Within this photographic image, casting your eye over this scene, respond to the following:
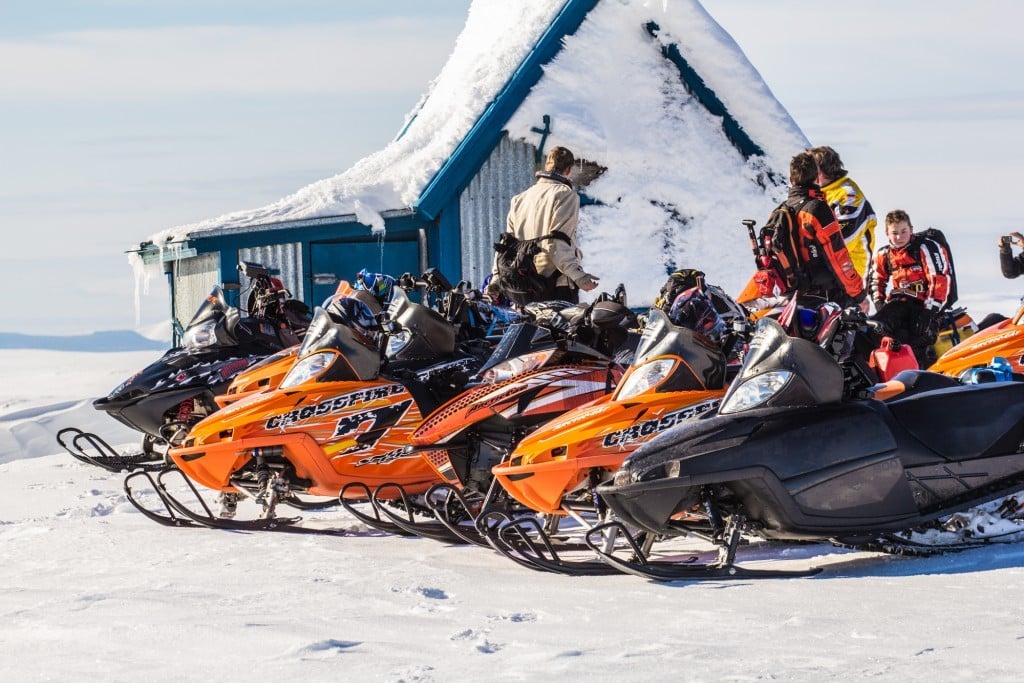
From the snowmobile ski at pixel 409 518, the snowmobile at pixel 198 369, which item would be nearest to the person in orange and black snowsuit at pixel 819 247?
the snowmobile ski at pixel 409 518

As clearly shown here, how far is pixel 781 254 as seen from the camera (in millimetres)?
8148

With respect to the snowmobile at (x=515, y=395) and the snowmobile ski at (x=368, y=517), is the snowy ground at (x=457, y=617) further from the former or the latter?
the snowmobile at (x=515, y=395)

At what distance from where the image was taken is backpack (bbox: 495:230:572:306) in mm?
8750

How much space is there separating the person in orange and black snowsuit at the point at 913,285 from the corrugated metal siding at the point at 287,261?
25.5ft

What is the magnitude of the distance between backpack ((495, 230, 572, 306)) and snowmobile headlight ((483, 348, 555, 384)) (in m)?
1.91

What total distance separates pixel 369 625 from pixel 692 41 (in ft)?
41.0

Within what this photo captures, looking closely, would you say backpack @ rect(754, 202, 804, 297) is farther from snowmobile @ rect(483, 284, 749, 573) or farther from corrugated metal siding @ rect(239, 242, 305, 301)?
corrugated metal siding @ rect(239, 242, 305, 301)

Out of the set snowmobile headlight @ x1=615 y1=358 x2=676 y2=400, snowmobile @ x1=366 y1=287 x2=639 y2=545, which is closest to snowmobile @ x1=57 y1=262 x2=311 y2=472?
snowmobile @ x1=366 y1=287 x2=639 y2=545

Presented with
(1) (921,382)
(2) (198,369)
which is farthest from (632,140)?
(1) (921,382)

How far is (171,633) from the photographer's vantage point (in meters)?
4.67

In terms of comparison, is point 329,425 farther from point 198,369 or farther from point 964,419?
point 964,419

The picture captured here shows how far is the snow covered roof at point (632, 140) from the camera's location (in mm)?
15578

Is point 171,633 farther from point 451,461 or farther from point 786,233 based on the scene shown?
point 786,233

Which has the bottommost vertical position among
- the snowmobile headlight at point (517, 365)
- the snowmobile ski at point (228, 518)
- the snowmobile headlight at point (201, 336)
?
the snowmobile ski at point (228, 518)
